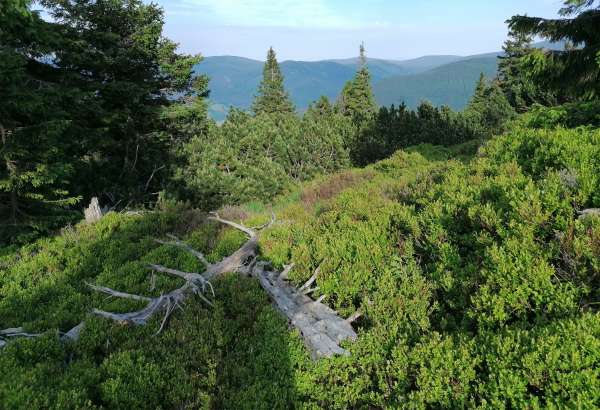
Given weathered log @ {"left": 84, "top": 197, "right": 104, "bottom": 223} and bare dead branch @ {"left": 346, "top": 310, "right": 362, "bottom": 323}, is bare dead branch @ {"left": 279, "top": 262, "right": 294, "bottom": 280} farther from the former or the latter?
weathered log @ {"left": 84, "top": 197, "right": 104, "bottom": 223}

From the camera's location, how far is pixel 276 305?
5.95 m

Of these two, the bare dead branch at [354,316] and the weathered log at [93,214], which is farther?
the weathered log at [93,214]

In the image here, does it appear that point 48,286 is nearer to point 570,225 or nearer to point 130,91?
point 570,225

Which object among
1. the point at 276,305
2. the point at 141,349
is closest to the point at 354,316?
the point at 276,305

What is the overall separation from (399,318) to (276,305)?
6.92 ft

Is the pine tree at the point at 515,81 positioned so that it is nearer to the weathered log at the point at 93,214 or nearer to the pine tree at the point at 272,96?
the pine tree at the point at 272,96

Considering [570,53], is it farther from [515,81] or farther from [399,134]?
[515,81]

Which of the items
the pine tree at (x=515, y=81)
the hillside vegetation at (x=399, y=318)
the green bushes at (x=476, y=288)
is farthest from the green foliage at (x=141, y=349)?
the pine tree at (x=515, y=81)

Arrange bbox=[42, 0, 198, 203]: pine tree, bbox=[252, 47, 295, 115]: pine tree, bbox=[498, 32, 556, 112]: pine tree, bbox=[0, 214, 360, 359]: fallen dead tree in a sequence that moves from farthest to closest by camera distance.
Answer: bbox=[252, 47, 295, 115]: pine tree < bbox=[498, 32, 556, 112]: pine tree < bbox=[42, 0, 198, 203]: pine tree < bbox=[0, 214, 360, 359]: fallen dead tree

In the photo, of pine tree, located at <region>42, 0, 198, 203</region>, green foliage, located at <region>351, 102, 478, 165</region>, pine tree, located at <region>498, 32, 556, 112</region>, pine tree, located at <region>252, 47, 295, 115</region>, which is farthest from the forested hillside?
pine tree, located at <region>252, 47, 295, 115</region>

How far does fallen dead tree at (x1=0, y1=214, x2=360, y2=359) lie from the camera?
493 centimetres

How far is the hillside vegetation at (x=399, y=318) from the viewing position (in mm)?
3521

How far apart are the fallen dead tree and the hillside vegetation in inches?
7.6

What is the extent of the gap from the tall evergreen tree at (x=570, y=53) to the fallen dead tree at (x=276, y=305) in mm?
9958
